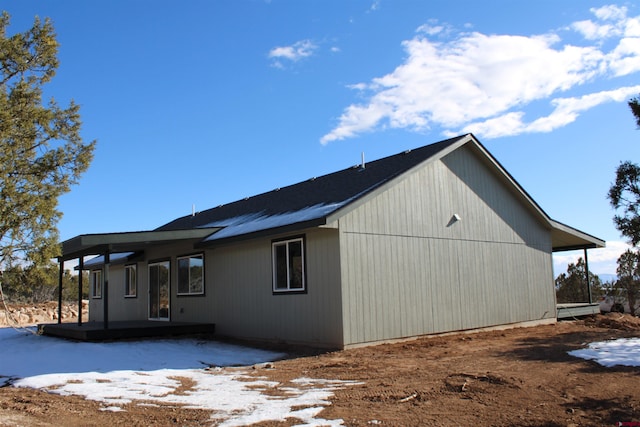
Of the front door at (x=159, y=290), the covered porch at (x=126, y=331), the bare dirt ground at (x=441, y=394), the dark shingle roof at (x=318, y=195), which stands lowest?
the bare dirt ground at (x=441, y=394)

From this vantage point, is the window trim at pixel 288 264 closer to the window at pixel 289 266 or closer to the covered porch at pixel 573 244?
the window at pixel 289 266

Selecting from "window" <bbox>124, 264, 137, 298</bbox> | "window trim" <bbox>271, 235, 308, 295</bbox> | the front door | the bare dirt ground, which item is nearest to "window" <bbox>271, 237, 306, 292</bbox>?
"window trim" <bbox>271, 235, 308, 295</bbox>

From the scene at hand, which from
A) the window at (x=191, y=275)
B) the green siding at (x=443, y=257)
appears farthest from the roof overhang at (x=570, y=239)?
the window at (x=191, y=275)

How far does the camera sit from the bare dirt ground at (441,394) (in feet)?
17.8

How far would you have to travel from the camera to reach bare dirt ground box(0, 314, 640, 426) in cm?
543

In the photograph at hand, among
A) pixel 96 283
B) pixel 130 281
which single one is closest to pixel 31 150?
pixel 130 281

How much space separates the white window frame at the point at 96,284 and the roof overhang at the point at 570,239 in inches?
646

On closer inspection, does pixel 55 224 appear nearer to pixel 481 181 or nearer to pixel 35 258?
pixel 35 258

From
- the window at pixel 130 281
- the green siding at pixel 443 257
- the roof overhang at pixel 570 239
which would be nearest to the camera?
the green siding at pixel 443 257

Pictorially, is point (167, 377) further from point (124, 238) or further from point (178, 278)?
point (178, 278)

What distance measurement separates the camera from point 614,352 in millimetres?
9266

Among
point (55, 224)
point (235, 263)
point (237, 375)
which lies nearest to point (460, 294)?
point (235, 263)

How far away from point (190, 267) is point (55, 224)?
24.6 ft

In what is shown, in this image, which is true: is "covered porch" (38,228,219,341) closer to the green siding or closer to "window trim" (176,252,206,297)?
"window trim" (176,252,206,297)
